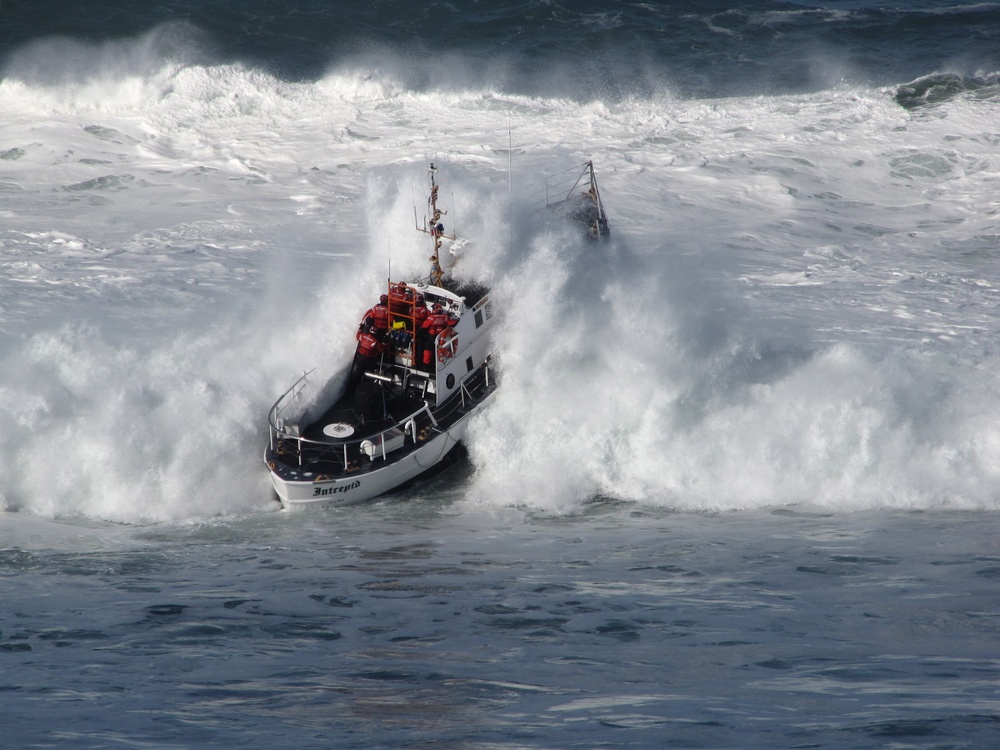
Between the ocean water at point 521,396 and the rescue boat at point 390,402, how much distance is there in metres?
0.61

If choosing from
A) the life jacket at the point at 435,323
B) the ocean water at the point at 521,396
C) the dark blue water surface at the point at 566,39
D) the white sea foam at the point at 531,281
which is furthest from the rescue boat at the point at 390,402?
the dark blue water surface at the point at 566,39

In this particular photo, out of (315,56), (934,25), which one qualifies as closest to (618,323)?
(315,56)

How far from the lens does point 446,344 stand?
2323 centimetres

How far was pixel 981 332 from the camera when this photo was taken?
27.2 metres

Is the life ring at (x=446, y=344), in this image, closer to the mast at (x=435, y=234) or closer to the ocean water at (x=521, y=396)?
the ocean water at (x=521, y=396)

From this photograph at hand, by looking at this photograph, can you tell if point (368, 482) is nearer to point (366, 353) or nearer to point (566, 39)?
point (366, 353)

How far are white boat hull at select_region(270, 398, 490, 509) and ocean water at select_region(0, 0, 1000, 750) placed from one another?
0.37 meters

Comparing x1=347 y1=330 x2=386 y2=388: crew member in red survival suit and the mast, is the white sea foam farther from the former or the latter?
the mast

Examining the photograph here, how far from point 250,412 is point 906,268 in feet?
63.0

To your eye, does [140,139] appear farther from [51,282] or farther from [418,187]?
[418,187]

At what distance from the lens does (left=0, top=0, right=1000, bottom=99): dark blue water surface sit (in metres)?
43.6

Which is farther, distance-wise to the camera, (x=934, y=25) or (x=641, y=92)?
(x=934, y=25)

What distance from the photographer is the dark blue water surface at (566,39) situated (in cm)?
4362

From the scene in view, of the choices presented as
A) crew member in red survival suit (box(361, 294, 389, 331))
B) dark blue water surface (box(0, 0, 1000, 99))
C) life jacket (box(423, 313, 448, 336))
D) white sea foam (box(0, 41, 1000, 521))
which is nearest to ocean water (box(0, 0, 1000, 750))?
white sea foam (box(0, 41, 1000, 521))
